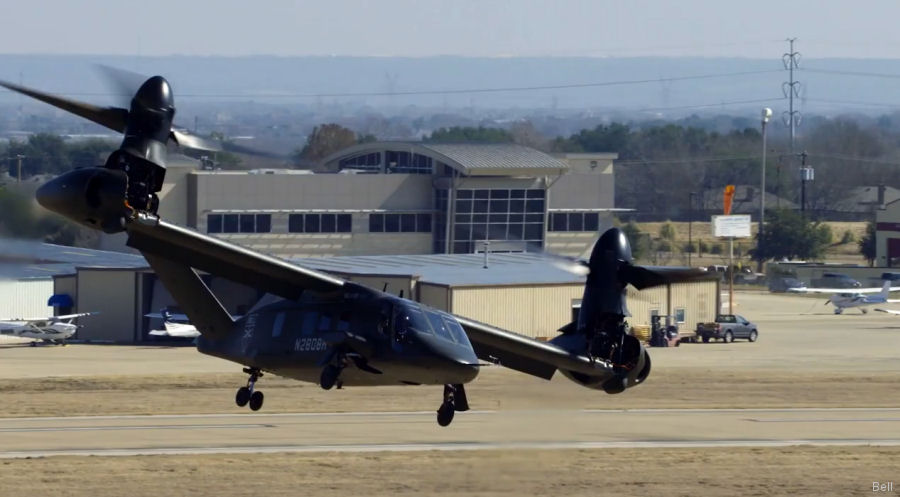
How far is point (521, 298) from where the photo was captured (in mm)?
86562

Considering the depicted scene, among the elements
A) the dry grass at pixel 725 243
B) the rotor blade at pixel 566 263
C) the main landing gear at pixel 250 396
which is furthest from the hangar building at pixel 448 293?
the dry grass at pixel 725 243

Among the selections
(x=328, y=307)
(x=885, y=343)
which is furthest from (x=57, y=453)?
(x=885, y=343)

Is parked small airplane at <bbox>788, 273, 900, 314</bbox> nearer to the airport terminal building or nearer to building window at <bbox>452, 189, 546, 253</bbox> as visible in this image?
the airport terminal building

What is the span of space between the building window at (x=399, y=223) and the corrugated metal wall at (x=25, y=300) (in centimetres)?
3209

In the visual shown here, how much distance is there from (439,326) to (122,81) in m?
10.00

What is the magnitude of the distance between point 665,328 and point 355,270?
21137 mm

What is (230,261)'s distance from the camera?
33.9 m

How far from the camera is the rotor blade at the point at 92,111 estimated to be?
27.9m

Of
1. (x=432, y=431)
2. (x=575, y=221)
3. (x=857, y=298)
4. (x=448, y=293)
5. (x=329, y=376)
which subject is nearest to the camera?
(x=329, y=376)

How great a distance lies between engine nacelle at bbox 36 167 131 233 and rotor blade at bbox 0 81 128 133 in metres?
2.35

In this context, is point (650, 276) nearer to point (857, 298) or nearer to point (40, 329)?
point (40, 329)

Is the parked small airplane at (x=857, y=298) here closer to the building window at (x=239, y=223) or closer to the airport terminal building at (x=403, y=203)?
the airport terminal building at (x=403, y=203)

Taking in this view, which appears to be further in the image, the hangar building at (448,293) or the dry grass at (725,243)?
the dry grass at (725,243)

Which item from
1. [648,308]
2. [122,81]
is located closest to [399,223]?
[648,308]
